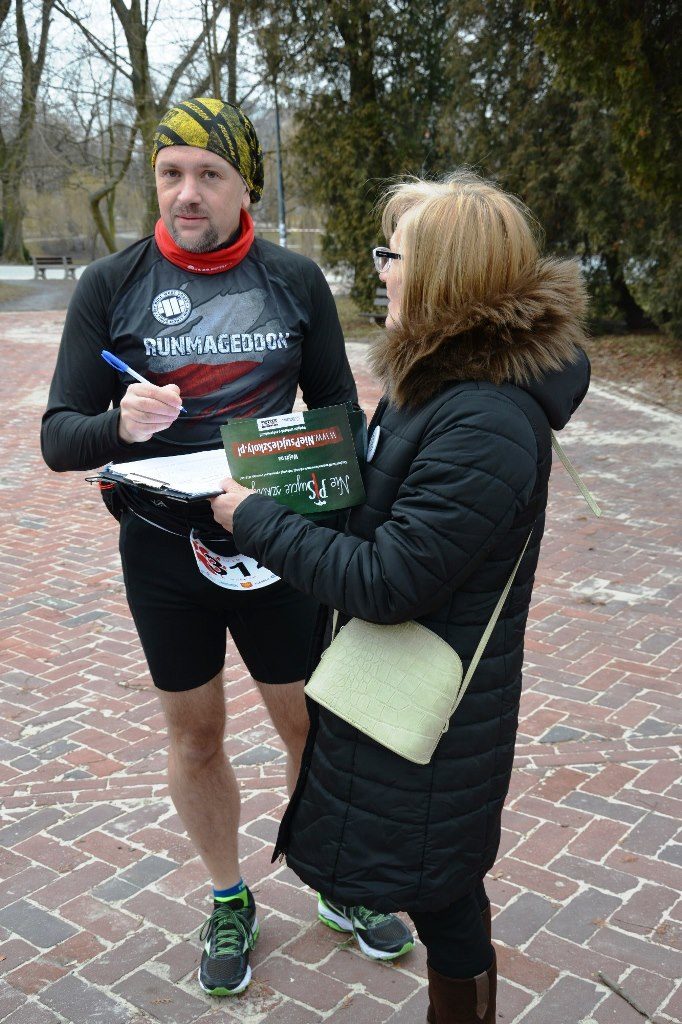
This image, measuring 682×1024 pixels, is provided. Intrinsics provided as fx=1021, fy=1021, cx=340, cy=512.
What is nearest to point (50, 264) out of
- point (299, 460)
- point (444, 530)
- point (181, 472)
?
point (181, 472)

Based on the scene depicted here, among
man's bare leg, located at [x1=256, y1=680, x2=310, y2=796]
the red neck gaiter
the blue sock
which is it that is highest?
the red neck gaiter

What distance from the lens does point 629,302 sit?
58.2ft

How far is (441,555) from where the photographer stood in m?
1.71

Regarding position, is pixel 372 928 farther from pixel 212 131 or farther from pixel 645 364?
pixel 645 364

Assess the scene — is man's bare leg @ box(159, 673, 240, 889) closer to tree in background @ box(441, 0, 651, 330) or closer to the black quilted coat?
the black quilted coat

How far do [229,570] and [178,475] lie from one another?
37 cm

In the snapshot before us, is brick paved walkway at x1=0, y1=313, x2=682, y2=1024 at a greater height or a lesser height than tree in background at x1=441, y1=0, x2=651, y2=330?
lesser

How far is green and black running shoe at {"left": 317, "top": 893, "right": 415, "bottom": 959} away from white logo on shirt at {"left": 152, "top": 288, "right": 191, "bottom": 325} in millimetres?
1620

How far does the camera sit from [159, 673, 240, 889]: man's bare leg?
8.53ft

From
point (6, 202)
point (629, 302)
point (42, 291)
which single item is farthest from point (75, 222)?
point (629, 302)

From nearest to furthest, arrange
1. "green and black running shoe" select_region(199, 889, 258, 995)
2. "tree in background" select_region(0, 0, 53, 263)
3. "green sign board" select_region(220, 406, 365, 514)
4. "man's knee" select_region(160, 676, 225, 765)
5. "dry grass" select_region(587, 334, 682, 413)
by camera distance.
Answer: "green sign board" select_region(220, 406, 365, 514), "man's knee" select_region(160, 676, 225, 765), "green and black running shoe" select_region(199, 889, 258, 995), "dry grass" select_region(587, 334, 682, 413), "tree in background" select_region(0, 0, 53, 263)

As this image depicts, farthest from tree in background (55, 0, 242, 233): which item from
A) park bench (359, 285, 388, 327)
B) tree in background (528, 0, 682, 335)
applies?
tree in background (528, 0, 682, 335)

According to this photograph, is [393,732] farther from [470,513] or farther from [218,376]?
[218,376]

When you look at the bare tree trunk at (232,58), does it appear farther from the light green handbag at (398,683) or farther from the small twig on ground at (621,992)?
the light green handbag at (398,683)
